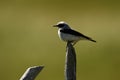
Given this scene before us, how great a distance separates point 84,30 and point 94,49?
5.33 ft

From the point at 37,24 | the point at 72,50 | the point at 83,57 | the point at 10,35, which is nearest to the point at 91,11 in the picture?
the point at 37,24

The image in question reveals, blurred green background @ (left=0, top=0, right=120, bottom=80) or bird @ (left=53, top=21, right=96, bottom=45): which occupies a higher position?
bird @ (left=53, top=21, right=96, bottom=45)

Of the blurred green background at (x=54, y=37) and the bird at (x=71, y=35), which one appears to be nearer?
the bird at (x=71, y=35)

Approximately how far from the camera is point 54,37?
43.2 ft

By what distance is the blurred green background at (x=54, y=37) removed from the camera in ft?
35.7

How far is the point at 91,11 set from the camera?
50.0 ft

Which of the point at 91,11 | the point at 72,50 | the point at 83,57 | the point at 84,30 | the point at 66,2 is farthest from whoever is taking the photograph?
the point at 66,2

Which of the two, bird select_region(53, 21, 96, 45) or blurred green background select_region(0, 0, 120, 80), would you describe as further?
blurred green background select_region(0, 0, 120, 80)

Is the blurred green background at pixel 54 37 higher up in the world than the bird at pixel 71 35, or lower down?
lower down

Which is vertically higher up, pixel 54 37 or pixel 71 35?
pixel 71 35

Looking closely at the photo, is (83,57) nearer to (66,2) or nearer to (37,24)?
(37,24)

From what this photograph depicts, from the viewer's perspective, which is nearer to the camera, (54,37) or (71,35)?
(71,35)

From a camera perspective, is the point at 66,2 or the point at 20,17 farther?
the point at 66,2

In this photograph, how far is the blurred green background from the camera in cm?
1088
